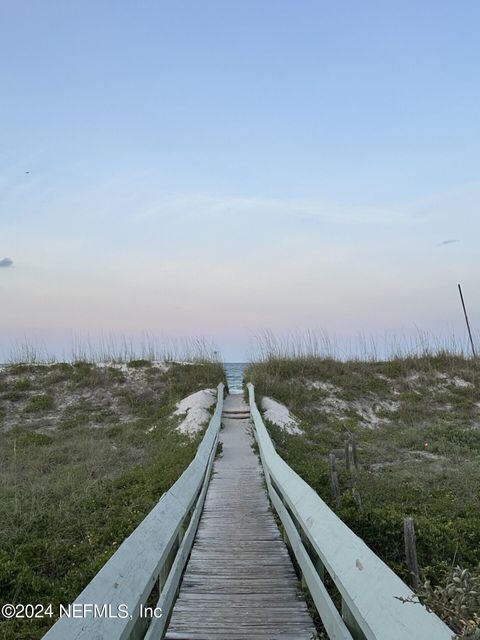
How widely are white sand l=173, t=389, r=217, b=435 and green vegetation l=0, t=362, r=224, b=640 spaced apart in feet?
1.78

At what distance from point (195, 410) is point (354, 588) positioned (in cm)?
1555

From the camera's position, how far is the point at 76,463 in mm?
13375

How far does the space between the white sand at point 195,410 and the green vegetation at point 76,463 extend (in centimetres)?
54

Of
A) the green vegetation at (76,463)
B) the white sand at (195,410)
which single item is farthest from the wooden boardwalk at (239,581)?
the white sand at (195,410)

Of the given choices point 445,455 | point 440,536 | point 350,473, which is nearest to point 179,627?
point 440,536

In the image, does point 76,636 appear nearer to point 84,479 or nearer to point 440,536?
point 440,536

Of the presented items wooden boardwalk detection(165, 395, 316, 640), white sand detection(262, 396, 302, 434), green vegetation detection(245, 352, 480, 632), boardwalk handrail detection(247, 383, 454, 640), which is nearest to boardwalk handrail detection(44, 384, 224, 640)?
wooden boardwalk detection(165, 395, 316, 640)

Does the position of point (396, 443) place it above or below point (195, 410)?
below

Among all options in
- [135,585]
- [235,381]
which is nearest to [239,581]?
[135,585]

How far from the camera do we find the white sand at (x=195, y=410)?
16500 mm

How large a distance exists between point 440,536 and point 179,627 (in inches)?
177

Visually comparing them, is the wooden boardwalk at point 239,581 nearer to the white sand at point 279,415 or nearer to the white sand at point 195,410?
the white sand at point 195,410

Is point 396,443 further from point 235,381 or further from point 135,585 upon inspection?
point 235,381

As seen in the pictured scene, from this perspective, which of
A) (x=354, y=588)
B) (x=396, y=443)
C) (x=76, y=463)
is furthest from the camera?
(x=396, y=443)
